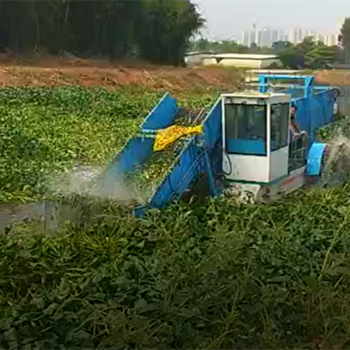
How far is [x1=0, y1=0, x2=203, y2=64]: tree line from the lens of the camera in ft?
148

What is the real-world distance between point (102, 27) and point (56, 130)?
33.3 metres

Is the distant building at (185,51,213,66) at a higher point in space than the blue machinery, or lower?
lower

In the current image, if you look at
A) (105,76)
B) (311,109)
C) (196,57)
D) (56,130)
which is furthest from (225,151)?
(196,57)

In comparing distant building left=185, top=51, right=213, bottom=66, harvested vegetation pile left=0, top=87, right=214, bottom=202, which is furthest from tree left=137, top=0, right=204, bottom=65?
harvested vegetation pile left=0, top=87, right=214, bottom=202

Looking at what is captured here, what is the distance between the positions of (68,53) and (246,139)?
132 feet

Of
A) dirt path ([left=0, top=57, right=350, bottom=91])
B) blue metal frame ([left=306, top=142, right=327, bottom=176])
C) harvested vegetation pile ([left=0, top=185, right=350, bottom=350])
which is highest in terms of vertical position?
harvested vegetation pile ([left=0, top=185, right=350, bottom=350])

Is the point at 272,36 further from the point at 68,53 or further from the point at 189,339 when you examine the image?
the point at 189,339

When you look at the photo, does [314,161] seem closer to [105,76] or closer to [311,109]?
[311,109]

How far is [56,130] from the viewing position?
18734 mm

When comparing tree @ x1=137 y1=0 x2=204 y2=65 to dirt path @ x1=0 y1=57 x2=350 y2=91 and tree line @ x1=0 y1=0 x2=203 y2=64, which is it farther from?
dirt path @ x1=0 y1=57 x2=350 y2=91

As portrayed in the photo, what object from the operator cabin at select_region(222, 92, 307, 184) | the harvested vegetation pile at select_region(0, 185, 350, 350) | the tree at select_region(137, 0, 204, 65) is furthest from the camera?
the tree at select_region(137, 0, 204, 65)

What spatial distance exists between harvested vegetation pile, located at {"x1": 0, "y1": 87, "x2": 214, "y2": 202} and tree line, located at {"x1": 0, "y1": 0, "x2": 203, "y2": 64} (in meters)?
14.9

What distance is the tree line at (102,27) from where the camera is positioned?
148ft

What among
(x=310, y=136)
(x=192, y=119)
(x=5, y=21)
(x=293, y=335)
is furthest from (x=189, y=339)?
(x=5, y=21)
